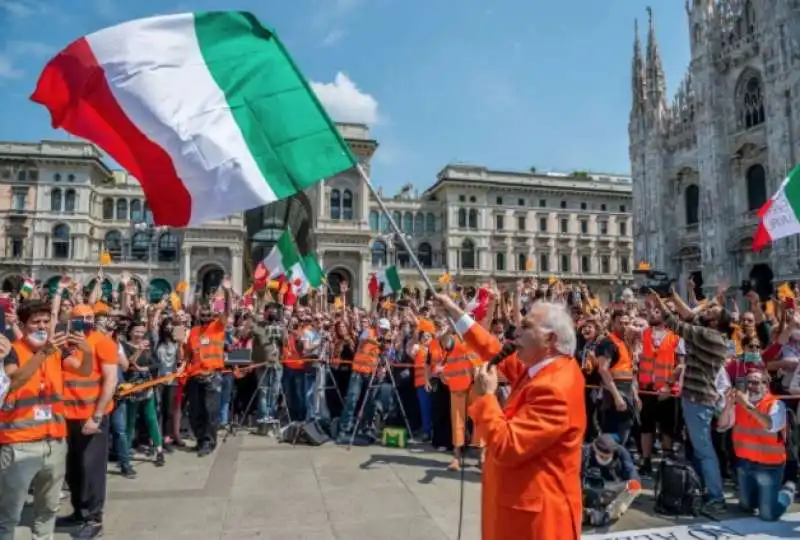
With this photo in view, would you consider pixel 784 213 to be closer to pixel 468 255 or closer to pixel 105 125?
pixel 105 125

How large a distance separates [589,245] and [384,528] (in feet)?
194

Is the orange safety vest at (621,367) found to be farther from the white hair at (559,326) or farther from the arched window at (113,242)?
the arched window at (113,242)

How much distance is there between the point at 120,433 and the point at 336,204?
4354 centimetres

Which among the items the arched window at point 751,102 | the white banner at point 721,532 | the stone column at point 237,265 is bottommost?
the white banner at point 721,532

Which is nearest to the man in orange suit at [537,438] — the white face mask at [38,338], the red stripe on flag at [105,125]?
the red stripe on flag at [105,125]

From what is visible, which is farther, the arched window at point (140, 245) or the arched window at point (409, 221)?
the arched window at point (409, 221)

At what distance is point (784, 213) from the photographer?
820cm

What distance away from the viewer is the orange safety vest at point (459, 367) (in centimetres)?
696

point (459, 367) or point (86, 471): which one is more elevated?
point (459, 367)

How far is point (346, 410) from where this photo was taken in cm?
883

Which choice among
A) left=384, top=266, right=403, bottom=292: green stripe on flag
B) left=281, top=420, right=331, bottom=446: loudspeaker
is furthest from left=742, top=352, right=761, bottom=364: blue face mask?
left=384, top=266, right=403, bottom=292: green stripe on flag

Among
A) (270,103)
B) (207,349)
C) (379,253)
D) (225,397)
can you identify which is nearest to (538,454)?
(270,103)

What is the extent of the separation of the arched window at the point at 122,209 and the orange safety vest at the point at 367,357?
51101 mm

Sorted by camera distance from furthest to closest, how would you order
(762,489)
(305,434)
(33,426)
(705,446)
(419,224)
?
1. (419,224)
2. (305,434)
3. (705,446)
4. (762,489)
5. (33,426)
